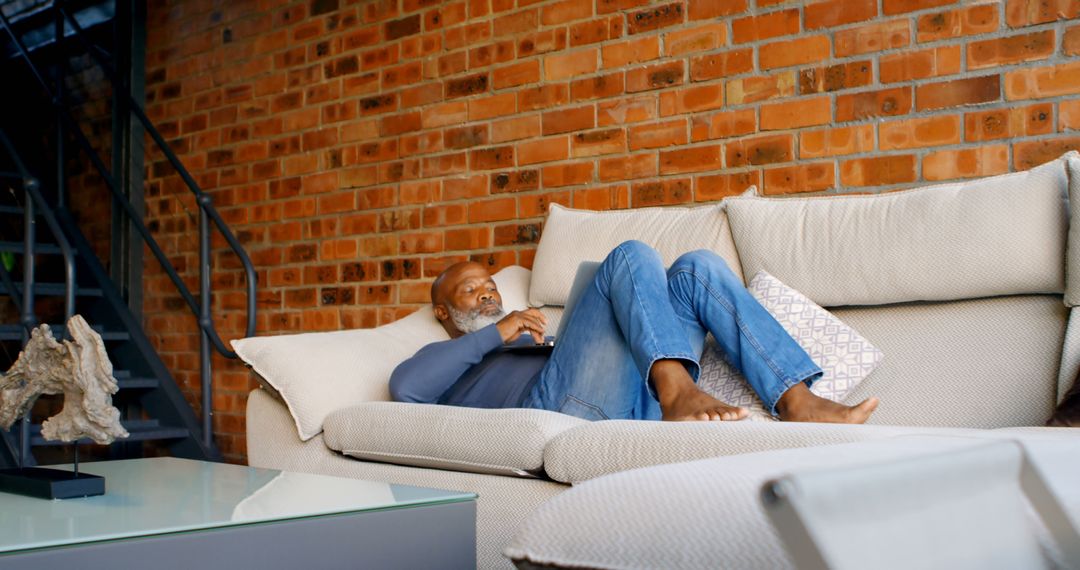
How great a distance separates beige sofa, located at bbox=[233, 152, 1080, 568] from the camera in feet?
5.93

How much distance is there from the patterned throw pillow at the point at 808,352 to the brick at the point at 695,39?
848 mm

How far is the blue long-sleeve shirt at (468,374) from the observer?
91.2 inches

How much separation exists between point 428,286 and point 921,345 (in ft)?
6.06

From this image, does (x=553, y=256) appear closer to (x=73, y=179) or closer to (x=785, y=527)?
(x=785, y=527)

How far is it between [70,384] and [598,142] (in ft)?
5.91

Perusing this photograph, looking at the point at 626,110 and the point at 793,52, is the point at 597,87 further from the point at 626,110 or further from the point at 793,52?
the point at 793,52

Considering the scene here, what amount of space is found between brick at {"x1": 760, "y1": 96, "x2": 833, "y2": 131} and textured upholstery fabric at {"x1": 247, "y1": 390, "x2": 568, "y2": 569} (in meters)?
1.31

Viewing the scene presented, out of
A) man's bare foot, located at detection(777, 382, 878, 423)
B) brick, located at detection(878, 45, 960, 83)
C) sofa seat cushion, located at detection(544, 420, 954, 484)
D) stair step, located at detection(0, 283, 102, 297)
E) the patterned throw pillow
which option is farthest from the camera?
Result: stair step, located at detection(0, 283, 102, 297)

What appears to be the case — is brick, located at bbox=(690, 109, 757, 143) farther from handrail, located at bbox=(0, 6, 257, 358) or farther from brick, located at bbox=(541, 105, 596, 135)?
handrail, located at bbox=(0, 6, 257, 358)

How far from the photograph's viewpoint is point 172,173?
424cm

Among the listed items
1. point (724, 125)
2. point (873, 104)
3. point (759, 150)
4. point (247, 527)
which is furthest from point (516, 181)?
point (247, 527)

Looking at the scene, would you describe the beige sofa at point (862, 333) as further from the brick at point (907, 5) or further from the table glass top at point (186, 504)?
the brick at point (907, 5)

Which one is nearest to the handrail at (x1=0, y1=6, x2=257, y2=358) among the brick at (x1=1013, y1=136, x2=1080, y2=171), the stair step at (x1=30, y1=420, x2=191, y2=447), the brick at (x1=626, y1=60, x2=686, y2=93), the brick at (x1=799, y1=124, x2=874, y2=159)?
the stair step at (x1=30, y1=420, x2=191, y2=447)

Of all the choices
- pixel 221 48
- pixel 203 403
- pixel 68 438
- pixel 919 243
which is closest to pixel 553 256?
pixel 919 243
